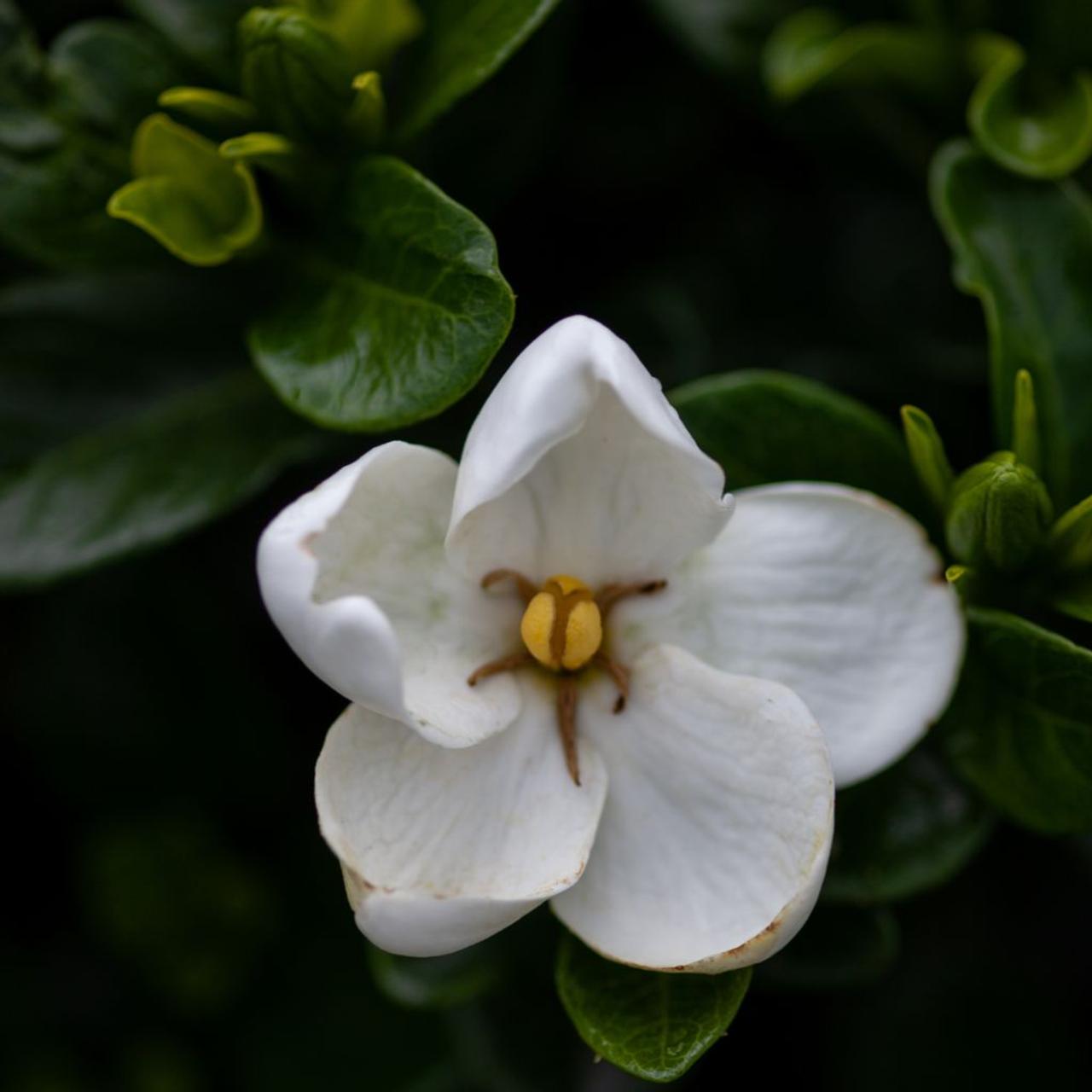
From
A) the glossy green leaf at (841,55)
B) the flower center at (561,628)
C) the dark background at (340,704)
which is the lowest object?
the dark background at (340,704)

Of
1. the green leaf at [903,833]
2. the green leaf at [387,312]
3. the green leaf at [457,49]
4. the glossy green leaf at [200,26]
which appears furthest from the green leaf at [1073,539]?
the glossy green leaf at [200,26]

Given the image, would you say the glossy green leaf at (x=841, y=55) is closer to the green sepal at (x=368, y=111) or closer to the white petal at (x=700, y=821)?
the green sepal at (x=368, y=111)

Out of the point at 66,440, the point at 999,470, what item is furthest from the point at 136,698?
the point at 999,470

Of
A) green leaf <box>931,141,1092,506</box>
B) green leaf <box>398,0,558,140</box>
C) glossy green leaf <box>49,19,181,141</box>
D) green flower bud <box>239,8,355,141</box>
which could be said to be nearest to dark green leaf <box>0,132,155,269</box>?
glossy green leaf <box>49,19,181,141</box>

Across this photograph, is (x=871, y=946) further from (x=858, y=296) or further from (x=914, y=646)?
(x=858, y=296)

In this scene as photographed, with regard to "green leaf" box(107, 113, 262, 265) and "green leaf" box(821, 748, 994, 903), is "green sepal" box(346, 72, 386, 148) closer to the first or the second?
"green leaf" box(107, 113, 262, 265)

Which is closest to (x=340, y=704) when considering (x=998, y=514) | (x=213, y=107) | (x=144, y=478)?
(x=144, y=478)
